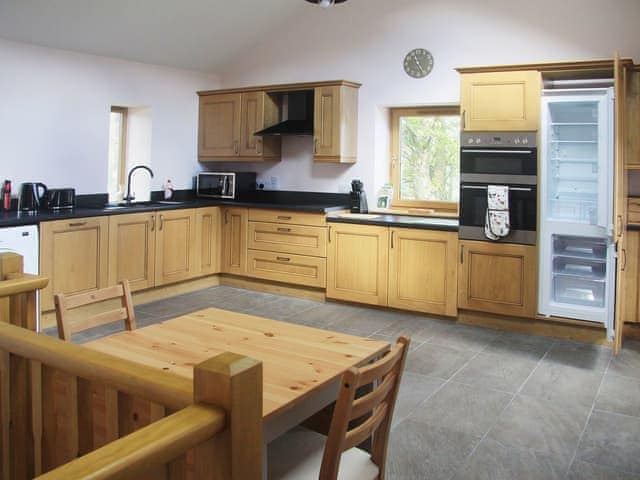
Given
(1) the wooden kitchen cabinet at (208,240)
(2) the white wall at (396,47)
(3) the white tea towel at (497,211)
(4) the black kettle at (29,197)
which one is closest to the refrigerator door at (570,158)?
(3) the white tea towel at (497,211)

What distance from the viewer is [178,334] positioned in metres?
2.32

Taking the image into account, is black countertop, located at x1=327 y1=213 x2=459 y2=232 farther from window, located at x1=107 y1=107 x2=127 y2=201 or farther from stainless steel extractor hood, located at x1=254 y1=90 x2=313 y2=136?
window, located at x1=107 y1=107 x2=127 y2=201

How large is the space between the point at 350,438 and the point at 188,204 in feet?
15.1

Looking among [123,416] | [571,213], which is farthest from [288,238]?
[123,416]

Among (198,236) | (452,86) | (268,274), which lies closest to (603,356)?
(452,86)

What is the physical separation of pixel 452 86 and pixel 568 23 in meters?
1.04

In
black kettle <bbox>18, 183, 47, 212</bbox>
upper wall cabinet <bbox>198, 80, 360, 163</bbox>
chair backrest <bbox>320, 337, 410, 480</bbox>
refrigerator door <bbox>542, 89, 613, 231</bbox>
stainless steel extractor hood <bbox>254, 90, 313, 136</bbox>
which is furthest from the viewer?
stainless steel extractor hood <bbox>254, 90, 313, 136</bbox>

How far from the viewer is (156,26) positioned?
5.63m

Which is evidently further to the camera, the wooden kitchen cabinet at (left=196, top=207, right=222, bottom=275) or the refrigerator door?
the wooden kitchen cabinet at (left=196, top=207, right=222, bottom=275)

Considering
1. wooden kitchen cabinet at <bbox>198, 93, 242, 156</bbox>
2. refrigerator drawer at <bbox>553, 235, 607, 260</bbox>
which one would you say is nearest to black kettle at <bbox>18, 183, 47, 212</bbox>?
wooden kitchen cabinet at <bbox>198, 93, 242, 156</bbox>

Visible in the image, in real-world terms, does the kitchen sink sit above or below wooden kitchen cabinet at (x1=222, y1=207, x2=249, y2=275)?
above

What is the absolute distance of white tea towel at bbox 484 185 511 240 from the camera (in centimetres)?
468

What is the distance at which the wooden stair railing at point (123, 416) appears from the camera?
0.93 metres

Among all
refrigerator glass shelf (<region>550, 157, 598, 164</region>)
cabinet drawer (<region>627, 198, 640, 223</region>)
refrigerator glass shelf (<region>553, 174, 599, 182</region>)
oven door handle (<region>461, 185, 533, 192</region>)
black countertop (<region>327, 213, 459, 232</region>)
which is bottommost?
black countertop (<region>327, 213, 459, 232</region>)
